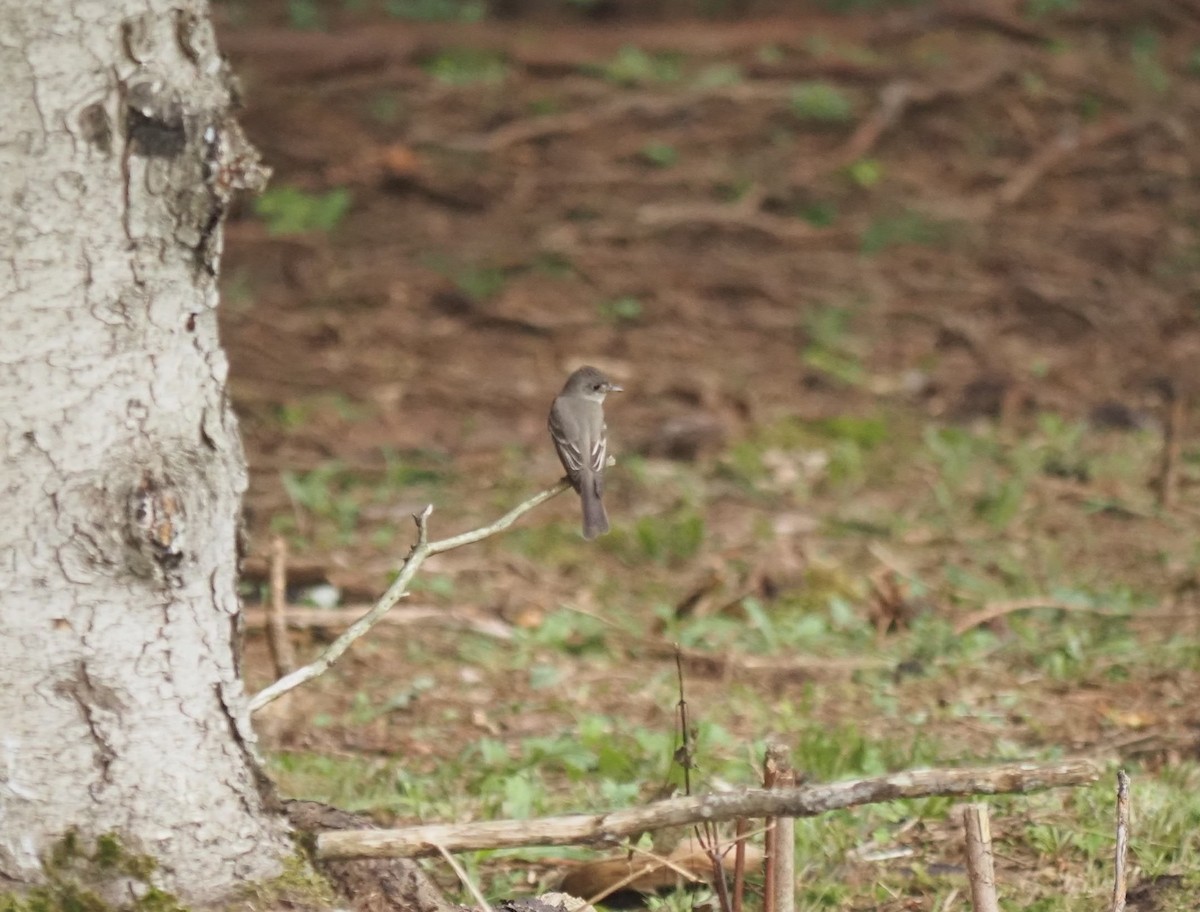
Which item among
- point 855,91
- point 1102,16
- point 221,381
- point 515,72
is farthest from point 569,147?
point 221,381

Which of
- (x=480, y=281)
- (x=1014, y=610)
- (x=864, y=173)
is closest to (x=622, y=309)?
(x=480, y=281)

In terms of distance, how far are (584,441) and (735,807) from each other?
98.0 inches

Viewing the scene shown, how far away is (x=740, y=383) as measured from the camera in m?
8.91

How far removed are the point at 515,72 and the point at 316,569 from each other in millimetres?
7486

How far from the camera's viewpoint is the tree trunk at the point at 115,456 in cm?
290

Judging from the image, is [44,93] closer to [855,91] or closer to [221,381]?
[221,381]

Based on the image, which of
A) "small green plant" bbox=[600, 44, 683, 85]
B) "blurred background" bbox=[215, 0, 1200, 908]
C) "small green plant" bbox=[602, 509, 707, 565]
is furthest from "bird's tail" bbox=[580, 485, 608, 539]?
"small green plant" bbox=[600, 44, 683, 85]

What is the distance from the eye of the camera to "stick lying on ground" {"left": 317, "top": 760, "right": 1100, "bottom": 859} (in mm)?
2635

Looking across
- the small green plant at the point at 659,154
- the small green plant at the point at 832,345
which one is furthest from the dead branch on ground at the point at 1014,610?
the small green plant at the point at 659,154

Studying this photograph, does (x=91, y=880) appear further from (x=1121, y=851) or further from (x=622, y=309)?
(x=622, y=309)

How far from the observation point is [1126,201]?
1117 cm

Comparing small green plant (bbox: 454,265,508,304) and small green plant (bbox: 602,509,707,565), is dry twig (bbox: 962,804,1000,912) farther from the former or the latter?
small green plant (bbox: 454,265,508,304)

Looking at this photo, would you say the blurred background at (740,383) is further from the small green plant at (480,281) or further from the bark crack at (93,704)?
the bark crack at (93,704)

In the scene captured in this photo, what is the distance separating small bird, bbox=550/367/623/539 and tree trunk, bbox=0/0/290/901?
2029 mm
